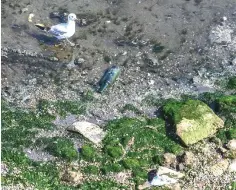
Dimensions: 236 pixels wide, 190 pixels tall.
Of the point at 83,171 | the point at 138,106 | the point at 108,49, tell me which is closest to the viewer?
the point at 83,171

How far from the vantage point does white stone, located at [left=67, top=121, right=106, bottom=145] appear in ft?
69.5

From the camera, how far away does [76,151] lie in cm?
2077

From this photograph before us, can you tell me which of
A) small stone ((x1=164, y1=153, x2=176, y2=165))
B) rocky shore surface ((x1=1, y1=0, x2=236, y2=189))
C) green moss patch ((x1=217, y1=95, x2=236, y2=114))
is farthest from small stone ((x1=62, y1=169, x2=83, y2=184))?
green moss patch ((x1=217, y1=95, x2=236, y2=114))

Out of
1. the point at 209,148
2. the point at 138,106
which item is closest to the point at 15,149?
the point at 138,106

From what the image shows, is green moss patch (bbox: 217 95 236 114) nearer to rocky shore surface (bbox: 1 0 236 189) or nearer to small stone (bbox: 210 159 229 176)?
rocky shore surface (bbox: 1 0 236 189)

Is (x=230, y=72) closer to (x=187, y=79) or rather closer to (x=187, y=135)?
(x=187, y=79)

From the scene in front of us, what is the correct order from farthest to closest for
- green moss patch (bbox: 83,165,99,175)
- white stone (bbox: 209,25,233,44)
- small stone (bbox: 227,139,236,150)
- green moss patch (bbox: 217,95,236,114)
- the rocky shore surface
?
white stone (bbox: 209,25,233,44) < green moss patch (bbox: 217,95,236,114) < the rocky shore surface < small stone (bbox: 227,139,236,150) < green moss patch (bbox: 83,165,99,175)

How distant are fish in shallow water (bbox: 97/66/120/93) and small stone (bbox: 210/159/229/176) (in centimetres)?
530

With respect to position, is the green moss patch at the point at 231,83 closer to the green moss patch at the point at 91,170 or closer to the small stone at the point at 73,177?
the green moss patch at the point at 91,170

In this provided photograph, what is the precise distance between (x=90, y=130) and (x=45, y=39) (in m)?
5.70

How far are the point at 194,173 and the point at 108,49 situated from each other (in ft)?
23.6


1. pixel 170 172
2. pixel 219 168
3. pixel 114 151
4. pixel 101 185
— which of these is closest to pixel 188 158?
pixel 170 172

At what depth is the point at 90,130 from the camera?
2144cm

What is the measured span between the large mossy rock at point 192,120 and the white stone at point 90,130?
8.14 ft
